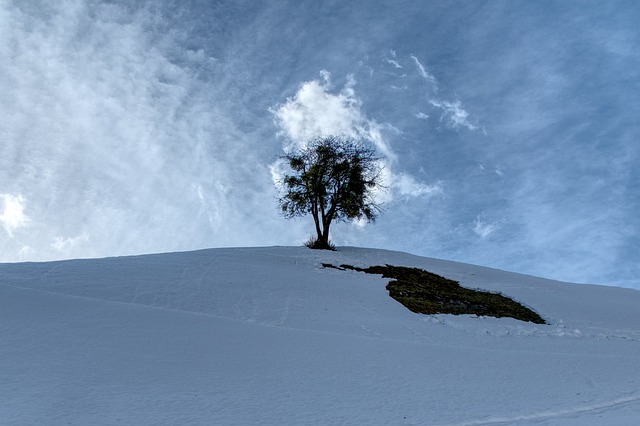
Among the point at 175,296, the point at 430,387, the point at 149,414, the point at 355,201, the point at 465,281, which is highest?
the point at 355,201

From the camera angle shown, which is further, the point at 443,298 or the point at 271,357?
the point at 443,298

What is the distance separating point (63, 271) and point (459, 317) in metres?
11.3

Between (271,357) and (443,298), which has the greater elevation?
(443,298)

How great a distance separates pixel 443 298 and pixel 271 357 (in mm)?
10017

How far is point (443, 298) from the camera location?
604 inches

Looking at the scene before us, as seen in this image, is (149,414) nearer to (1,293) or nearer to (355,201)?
(1,293)

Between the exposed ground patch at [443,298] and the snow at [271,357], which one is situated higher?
the exposed ground patch at [443,298]

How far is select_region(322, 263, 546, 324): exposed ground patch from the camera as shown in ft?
44.9

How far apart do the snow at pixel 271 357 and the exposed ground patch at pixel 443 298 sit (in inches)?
38.1

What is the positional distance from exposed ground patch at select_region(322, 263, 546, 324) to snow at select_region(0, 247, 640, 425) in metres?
0.97

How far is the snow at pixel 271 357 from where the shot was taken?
16.3ft

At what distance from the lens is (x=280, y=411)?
4.94 m

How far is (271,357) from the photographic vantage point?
6.85 metres

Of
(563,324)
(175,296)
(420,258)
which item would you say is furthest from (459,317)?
(420,258)
